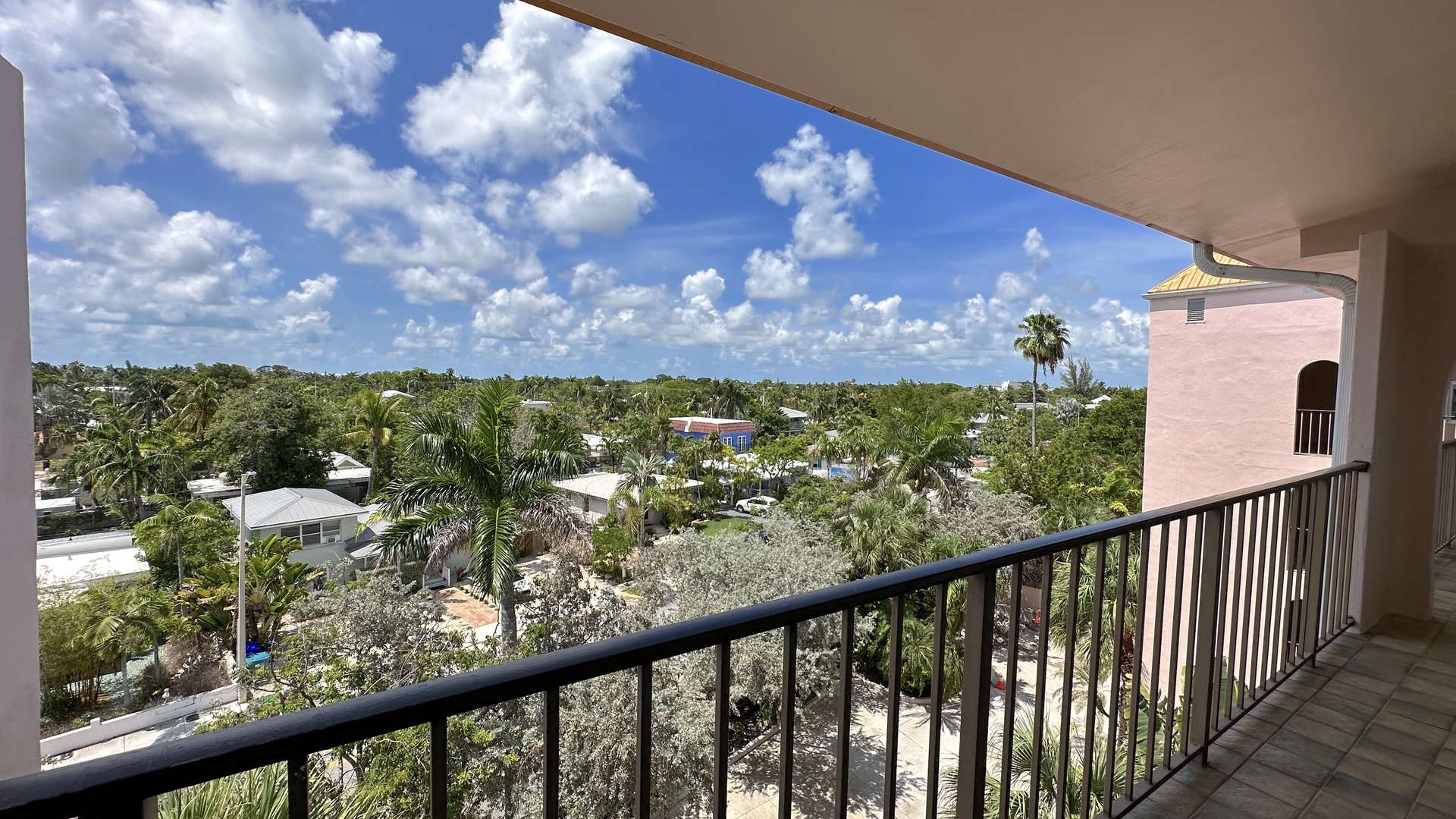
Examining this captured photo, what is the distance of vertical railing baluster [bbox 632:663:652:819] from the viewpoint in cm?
75

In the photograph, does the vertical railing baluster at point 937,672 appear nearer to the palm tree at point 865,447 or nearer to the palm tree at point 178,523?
the palm tree at point 865,447

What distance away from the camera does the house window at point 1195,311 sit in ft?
33.4

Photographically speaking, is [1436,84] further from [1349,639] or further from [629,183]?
[629,183]

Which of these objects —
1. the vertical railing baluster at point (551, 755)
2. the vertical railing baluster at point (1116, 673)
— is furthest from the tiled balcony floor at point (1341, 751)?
the vertical railing baluster at point (551, 755)

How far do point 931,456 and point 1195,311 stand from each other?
6515 mm

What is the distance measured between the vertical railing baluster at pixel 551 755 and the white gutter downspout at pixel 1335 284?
4285mm

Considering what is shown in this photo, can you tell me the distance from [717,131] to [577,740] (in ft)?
152

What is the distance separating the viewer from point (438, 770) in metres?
0.65

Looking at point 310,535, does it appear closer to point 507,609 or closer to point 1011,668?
point 507,609

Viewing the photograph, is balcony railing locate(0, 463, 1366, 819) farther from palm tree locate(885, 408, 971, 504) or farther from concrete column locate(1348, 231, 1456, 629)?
palm tree locate(885, 408, 971, 504)

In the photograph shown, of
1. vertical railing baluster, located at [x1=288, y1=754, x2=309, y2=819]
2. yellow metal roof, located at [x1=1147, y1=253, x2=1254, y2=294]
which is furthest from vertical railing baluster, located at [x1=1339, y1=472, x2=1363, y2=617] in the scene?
yellow metal roof, located at [x1=1147, y1=253, x2=1254, y2=294]

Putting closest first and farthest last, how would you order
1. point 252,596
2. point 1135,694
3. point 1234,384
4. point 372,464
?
1. point 1135,694
2. point 1234,384
3. point 252,596
4. point 372,464

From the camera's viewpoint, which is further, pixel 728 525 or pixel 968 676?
pixel 728 525

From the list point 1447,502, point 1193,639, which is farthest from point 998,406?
point 1193,639
